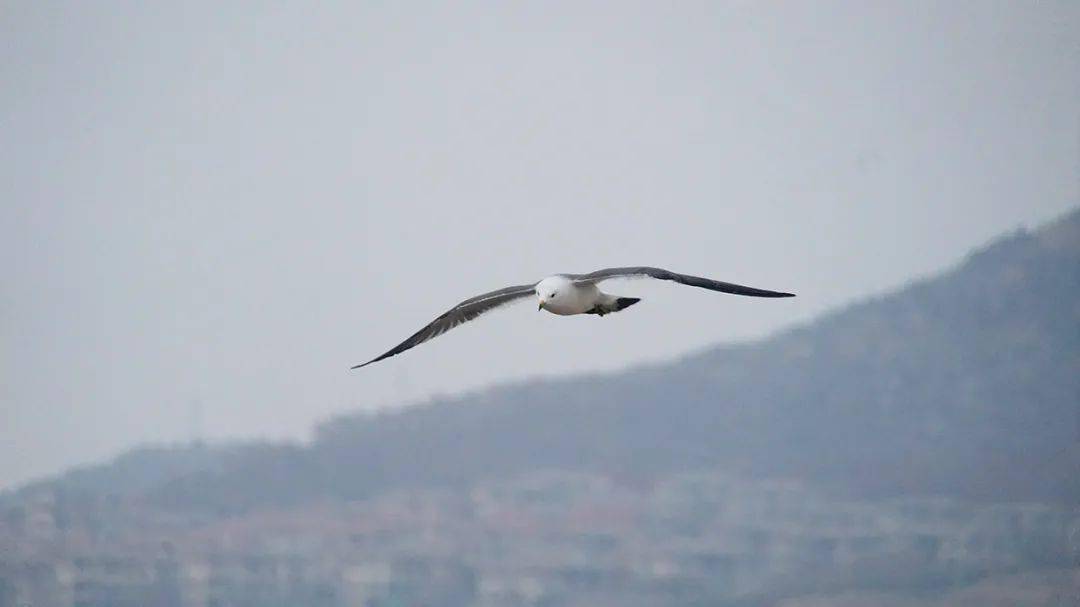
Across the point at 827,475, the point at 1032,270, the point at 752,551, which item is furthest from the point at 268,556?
the point at 1032,270

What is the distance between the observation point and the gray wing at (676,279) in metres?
11.0

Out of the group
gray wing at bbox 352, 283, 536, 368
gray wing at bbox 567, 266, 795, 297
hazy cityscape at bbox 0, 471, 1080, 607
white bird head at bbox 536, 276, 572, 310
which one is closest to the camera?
gray wing at bbox 567, 266, 795, 297

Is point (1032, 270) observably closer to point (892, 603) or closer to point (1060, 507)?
point (1060, 507)

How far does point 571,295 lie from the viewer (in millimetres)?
11922

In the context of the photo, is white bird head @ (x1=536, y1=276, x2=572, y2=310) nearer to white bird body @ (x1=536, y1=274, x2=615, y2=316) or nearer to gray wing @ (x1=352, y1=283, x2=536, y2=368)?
white bird body @ (x1=536, y1=274, x2=615, y2=316)

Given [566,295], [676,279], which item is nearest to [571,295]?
[566,295]

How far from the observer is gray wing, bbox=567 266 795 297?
11000mm

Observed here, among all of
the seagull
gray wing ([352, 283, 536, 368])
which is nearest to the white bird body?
the seagull

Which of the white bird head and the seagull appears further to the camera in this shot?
the white bird head

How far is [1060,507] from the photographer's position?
45281 mm

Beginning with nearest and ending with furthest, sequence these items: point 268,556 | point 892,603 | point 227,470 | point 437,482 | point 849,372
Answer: point 227,470 → point 892,603 → point 268,556 → point 437,482 → point 849,372

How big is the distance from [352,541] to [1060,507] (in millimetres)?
18736

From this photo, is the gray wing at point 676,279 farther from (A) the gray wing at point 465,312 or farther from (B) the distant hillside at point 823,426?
(B) the distant hillside at point 823,426

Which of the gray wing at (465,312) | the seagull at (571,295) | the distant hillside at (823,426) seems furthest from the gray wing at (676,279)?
the distant hillside at (823,426)
